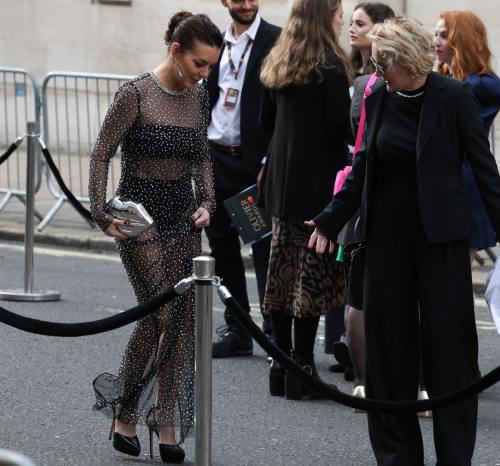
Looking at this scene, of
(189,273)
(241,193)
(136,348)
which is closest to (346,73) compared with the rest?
(241,193)

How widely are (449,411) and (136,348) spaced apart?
1.34 m

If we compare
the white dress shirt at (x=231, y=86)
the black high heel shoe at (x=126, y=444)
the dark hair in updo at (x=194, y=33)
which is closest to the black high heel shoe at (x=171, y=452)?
the black high heel shoe at (x=126, y=444)

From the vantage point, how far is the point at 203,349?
404cm

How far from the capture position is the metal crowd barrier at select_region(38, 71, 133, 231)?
10953mm

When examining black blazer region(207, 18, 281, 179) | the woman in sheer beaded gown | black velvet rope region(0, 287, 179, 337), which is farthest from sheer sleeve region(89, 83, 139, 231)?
black blazer region(207, 18, 281, 179)

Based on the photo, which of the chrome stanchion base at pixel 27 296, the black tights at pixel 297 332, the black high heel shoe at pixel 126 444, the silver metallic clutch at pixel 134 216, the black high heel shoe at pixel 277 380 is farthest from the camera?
the chrome stanchion base at pixel 27 296

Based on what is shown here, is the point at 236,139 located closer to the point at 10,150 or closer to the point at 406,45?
the point at 10,150

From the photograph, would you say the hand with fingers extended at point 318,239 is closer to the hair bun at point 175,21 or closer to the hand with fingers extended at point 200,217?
the hand with fingers extended at point 200,217

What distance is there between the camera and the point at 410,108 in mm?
4340

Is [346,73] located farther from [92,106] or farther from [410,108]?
[92,106]

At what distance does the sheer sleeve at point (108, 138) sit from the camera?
15.2 feet

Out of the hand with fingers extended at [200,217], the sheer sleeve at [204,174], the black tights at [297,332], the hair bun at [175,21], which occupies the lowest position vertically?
the black tights at [297,332]

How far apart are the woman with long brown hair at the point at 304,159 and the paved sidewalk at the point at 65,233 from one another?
3566 millimetres

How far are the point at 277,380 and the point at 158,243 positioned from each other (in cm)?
135
